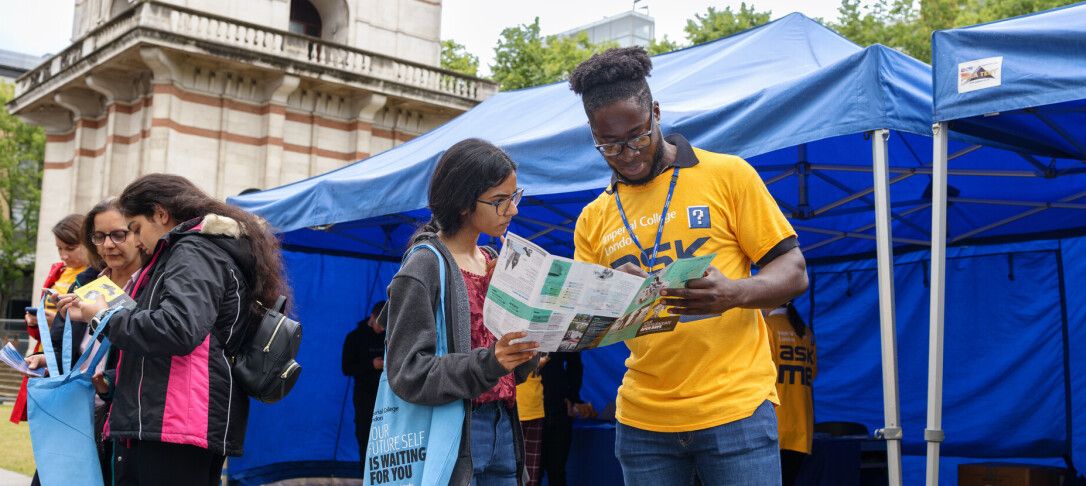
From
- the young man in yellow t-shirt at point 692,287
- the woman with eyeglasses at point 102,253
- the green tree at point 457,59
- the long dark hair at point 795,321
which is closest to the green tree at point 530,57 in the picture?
the green tree at point 457,59

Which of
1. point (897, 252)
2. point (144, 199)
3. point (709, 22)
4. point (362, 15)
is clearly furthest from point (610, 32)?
point (144, 199)

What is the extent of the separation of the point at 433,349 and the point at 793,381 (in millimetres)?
4305

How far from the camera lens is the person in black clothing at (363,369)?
8345 millimetres

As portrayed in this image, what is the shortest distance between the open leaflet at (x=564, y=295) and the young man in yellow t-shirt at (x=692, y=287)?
0.10 metres

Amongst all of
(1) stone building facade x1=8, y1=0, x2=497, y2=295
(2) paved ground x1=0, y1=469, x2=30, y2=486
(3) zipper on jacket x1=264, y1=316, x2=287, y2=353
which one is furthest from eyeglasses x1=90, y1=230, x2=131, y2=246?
(1) stone building facade x1=8, y1=0, x2=497, y2=295

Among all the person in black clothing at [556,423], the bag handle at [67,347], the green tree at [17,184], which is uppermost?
the green tree at [17,184]

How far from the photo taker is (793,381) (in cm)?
618

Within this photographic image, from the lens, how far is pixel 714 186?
265cm

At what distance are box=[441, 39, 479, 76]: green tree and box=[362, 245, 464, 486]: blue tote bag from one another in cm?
3106

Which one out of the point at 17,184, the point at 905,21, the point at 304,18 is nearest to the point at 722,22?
the point at 905,21

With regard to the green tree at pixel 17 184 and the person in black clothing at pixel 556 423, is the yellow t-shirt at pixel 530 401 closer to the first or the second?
the person in black clothing at pixel 556 423

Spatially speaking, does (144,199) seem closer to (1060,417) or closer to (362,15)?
(1060,417)

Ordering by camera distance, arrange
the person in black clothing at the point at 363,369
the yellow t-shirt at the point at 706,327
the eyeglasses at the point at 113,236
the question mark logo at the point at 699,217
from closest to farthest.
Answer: the yellow t-shirt at the point at 706,327, the question mark logo at the point at 699,217, the eyeglasses at the point at 113,236, the person in black clothing at the point at 363,369

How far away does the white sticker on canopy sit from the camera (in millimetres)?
3320
